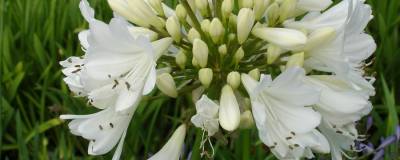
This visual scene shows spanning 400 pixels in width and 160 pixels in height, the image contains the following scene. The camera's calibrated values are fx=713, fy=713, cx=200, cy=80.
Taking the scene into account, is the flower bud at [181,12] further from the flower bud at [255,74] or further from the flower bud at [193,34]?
the flower bud at [255,74]

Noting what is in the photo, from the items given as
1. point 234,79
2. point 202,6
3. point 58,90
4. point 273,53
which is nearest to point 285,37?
point 273,53

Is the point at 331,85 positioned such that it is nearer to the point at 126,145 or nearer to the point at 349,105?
the point at 349,105

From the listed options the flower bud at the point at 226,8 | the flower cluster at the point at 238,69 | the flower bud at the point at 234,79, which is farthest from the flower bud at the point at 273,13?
the flower bud at the point at 234,79

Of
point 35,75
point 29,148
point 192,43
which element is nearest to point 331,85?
point 192,43

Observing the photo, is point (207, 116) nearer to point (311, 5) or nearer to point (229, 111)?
point (229, 111)

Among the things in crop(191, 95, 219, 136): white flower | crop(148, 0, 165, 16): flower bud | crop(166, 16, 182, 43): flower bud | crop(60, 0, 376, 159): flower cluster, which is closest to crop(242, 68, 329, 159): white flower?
crop(60, 0, 376, 159): flower cluster

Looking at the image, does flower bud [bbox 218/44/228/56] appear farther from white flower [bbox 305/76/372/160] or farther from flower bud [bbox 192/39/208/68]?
white flower [bbox 305/76/372/160]
